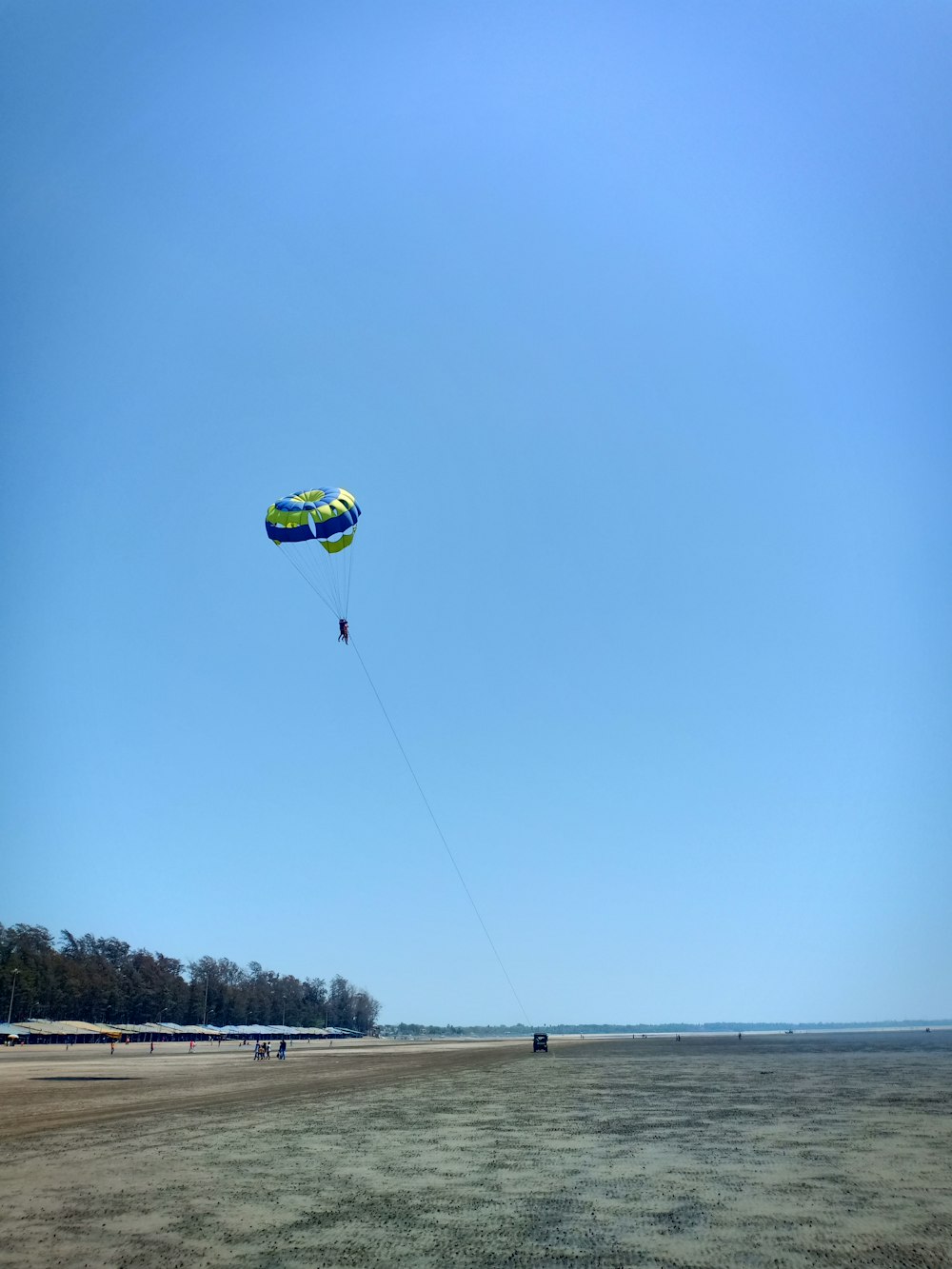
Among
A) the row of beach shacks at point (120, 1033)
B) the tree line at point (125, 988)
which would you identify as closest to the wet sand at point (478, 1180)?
the row of beach shacks at point (120, 1033)

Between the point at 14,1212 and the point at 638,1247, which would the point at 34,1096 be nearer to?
the point at 14,1212

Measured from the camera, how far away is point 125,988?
133625mm

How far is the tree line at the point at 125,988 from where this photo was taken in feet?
373

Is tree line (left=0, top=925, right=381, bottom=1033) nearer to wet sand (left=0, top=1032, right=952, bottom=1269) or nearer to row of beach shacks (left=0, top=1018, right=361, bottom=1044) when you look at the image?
row of beach shacks (left=0, top=1018, right=361, bottom=1044)

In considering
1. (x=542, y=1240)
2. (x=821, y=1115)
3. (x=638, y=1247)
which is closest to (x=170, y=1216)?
(x=542, y=1240)

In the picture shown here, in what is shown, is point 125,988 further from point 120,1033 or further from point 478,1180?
point 478,1180

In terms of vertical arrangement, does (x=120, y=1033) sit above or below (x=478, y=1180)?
below

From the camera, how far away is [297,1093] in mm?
34375

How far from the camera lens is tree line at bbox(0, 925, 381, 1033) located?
373 feet

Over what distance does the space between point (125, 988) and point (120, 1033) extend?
168ft

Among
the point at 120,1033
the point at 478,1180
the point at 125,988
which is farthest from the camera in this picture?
the point at 125,988

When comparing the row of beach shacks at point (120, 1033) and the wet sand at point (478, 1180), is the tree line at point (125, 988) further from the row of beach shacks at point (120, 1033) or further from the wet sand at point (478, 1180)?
the wet sand at point (478, 1180)

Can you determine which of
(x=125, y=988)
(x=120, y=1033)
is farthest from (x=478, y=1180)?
(x=125, y=988)

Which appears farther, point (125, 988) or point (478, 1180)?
point (125, 988)
